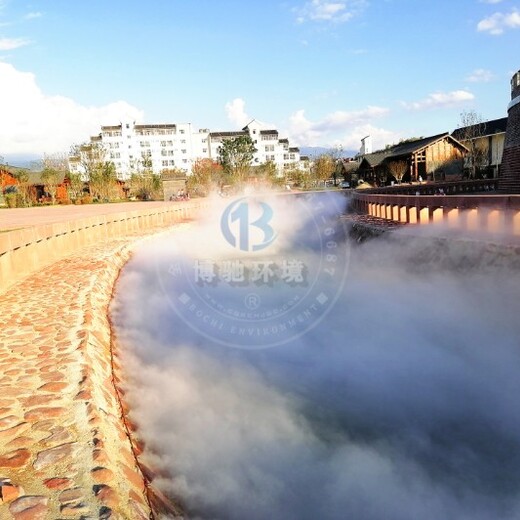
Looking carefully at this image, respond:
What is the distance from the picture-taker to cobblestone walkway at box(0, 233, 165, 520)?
2.89 metres

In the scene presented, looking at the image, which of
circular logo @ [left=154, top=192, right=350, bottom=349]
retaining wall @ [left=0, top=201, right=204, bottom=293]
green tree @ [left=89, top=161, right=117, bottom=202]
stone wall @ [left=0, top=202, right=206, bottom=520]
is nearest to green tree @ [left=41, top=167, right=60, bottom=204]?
green tree @ [left=89, top=161, right=117, bottom=202]

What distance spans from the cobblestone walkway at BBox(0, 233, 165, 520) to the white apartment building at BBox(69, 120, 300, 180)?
8867cm

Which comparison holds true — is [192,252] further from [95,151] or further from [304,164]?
[304,164]

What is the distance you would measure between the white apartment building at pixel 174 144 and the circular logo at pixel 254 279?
67.0 m

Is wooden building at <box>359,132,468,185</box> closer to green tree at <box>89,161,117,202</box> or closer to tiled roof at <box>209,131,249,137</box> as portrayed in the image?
green tree at <box>89,161,117,202</box>

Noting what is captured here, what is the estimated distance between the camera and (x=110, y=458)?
3449 mm

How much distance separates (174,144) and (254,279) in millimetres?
85301

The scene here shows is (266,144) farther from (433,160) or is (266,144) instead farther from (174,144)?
(433,160)

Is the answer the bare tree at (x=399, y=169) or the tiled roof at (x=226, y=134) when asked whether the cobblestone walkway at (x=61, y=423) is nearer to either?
the bare tree at (x=399, y=169)

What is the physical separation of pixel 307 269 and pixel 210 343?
10.1 m

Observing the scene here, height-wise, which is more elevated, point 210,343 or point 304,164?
point 304,164

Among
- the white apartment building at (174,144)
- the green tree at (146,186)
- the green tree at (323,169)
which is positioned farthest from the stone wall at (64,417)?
the white apartment building at (174,144)

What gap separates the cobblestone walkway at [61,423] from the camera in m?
2.89

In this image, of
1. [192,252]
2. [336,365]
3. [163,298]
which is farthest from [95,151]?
[336,365]
